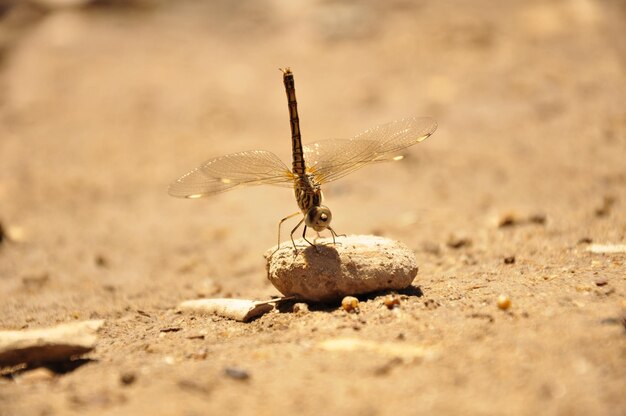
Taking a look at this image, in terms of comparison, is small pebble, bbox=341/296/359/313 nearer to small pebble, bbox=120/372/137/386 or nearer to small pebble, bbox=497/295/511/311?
small pebble, bbox=497/295/511/311

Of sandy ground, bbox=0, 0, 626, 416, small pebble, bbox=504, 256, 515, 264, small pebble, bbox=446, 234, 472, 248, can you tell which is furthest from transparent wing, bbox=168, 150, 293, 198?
small pebble, bbox=446, 234, 472, 248

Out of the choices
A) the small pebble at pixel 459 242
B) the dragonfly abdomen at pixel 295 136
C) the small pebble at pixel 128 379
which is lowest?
the small pebble at pixel 128 379

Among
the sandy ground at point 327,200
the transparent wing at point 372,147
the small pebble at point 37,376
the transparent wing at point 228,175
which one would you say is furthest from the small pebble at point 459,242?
the small pebble at point 37,376

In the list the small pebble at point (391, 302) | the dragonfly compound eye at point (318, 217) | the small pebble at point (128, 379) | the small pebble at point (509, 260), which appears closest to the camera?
the small pebble at point (128, 379)

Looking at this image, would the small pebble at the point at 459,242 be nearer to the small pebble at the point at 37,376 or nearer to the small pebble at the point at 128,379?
the small pebble at the point at 128,379

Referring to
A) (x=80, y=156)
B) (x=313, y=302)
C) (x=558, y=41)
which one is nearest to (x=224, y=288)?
(x=313, y=302)

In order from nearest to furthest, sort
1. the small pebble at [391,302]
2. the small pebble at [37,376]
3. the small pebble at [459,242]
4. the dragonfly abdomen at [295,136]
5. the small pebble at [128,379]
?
the small pebble at [128,379]
the small pebble at [37,376]
the small pebble at [391,302]
the dragonfly abdomen at [295,136]
the small pebble at [459,242]

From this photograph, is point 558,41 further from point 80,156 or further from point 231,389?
point 231,389

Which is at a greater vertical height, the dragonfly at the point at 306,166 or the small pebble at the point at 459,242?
the dragonfly at the point at 306,166

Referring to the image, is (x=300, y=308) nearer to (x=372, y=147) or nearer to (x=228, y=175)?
(x=228, y=175)
